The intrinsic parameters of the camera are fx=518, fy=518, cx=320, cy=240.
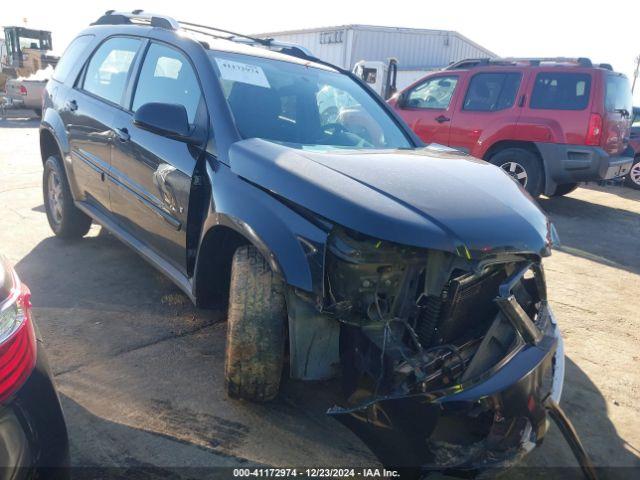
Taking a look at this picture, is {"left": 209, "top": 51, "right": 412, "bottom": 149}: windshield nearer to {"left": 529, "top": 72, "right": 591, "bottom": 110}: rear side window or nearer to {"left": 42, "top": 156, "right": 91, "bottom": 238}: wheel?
{"left": 42, "top": 156, "right": 91, "bottom": 238}: wheel

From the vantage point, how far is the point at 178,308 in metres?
3.57

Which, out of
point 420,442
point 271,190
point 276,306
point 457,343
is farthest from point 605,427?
point 271,190

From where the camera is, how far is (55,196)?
4652 millimetres

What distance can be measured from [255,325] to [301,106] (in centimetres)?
148

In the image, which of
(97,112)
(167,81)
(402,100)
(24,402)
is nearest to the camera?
(24,402)

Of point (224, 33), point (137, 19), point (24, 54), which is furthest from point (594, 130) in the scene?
point (24, 54)

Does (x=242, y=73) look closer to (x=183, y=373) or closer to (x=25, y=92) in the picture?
(x=183, y=373)

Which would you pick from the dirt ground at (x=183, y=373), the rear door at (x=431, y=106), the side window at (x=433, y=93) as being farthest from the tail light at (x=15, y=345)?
the side window at (x=433, y=93)

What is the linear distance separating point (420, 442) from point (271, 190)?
1159mm

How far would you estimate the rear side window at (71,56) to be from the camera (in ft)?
14.2

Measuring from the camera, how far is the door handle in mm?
3268

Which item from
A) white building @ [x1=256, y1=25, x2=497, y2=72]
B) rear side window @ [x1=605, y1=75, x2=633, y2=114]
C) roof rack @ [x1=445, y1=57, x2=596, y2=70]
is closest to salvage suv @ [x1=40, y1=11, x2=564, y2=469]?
rear side window @ [x1=605, y1=75, x2=633, y2=114]

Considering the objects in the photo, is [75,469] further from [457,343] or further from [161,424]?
[457,343]

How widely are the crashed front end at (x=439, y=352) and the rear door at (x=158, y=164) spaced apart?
110cm
